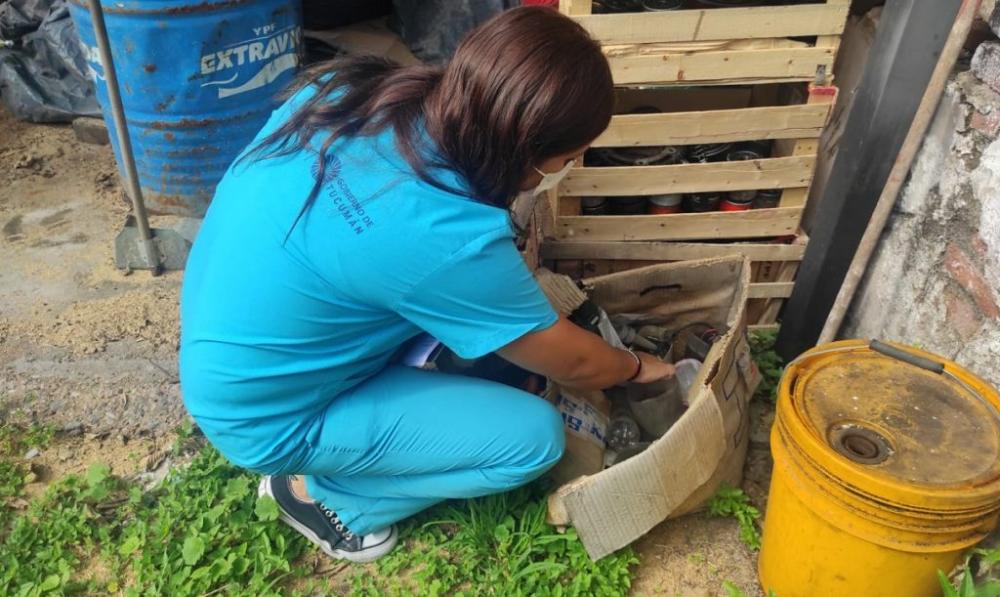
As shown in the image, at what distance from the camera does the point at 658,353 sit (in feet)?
7.68

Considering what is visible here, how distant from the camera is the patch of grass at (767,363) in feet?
8.04

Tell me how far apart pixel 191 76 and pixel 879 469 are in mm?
2510

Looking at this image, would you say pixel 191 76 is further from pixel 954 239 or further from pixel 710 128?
pixel 954 239

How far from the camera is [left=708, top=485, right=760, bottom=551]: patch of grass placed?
2038mm

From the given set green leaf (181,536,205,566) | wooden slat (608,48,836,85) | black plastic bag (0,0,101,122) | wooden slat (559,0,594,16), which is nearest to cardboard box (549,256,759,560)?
wooden slat (608,48,836,85)

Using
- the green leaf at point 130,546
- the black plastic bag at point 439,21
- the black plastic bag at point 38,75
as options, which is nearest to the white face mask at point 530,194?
the green leaf at point 130,546

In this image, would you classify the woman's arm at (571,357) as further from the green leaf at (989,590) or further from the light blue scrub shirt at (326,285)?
the green leaf at (989,590)

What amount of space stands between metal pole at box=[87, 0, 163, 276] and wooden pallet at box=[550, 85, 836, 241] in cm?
148

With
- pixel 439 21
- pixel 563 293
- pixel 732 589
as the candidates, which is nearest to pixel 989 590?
pixel 732 589

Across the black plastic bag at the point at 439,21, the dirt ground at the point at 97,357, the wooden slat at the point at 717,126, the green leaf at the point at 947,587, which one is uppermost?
the wooden slat at the point at 717,126

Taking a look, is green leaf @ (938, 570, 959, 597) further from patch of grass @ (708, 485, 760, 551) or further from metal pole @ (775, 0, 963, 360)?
metal pole @ (775, 0, 963, 360)

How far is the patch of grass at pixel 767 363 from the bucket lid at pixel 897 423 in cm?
72

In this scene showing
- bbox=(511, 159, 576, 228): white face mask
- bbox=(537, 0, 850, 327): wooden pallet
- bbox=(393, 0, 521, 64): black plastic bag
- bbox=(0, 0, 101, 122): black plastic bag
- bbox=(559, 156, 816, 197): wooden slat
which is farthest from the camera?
bbox=(0, 0, 101, 122): black plastic bag

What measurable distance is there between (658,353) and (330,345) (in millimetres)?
1093
